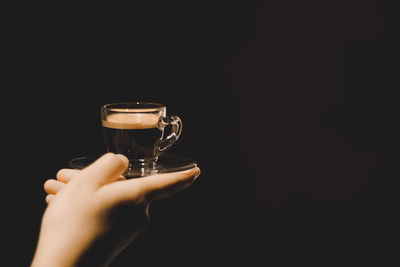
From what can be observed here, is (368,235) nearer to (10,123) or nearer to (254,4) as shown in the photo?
(254,4)

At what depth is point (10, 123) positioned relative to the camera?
3.42 ft

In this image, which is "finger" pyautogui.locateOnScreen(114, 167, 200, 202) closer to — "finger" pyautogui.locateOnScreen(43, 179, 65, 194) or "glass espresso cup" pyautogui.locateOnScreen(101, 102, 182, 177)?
"glass espresso cup" pyautogui.locateOnScreen(101, 102, 182, 177)

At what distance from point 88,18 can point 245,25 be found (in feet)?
1.45

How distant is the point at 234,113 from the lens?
1.18 m

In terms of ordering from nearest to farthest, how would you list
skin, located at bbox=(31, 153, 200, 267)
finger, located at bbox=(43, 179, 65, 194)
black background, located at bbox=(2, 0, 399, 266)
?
skin, located at bbox=(31, 153, 200, 267), finger, located at bbox=(43, 179, 65, 194), black background, located at bbox=(2, 0, 399, 266)

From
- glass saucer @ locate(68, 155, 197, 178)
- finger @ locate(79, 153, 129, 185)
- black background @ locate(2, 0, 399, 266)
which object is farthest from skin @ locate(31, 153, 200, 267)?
black background @ locate(2, 0, 399, 266)

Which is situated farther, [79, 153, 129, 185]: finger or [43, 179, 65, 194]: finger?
[43, 179, 65, 194]: finger

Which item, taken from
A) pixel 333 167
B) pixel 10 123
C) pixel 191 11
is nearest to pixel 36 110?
pixel 10 123

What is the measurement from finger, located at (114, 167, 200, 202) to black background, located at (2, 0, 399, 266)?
1.49 ft

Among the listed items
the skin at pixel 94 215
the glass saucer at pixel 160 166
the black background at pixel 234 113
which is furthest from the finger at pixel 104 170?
the black background at pixel 234 113

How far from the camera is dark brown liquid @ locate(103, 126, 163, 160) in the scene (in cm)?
86

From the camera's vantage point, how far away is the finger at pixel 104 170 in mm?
652

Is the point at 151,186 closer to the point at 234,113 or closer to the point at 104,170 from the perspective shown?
the point at 104,170

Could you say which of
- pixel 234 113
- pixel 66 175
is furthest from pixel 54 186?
pixel 234 113
